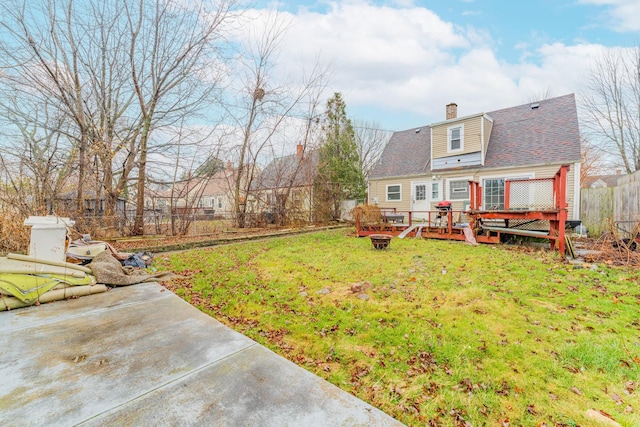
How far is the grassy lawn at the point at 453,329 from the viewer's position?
6.40 ft

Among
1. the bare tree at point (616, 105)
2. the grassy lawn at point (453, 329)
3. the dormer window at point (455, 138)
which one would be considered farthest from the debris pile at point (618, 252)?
the bare tree at point (616, 105)

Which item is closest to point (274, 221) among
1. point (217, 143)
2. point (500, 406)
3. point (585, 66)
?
point (217, 143)

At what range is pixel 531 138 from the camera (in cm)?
1209

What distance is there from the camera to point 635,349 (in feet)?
8.13

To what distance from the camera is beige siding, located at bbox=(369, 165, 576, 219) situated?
1053 centimetres

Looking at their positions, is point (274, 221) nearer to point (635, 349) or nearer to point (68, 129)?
point (68, 129)

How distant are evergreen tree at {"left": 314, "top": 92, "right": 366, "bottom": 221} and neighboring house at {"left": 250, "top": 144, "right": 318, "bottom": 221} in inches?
24.5

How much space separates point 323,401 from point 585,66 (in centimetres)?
1897

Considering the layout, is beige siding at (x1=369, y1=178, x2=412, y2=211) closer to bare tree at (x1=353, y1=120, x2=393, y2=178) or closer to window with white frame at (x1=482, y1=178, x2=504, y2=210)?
window with white frame at (x1=482, y1=178, x2=504, y2=210)

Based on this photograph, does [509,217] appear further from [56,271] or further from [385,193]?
[56,271]

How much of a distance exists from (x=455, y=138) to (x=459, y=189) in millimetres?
2479

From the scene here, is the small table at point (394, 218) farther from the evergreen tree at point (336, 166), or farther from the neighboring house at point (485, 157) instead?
the evergreen tree at point (336, 166)

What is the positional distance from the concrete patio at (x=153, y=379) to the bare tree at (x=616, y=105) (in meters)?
18.9

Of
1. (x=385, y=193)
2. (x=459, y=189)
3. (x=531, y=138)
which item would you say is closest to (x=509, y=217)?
(x=459, y=189)
